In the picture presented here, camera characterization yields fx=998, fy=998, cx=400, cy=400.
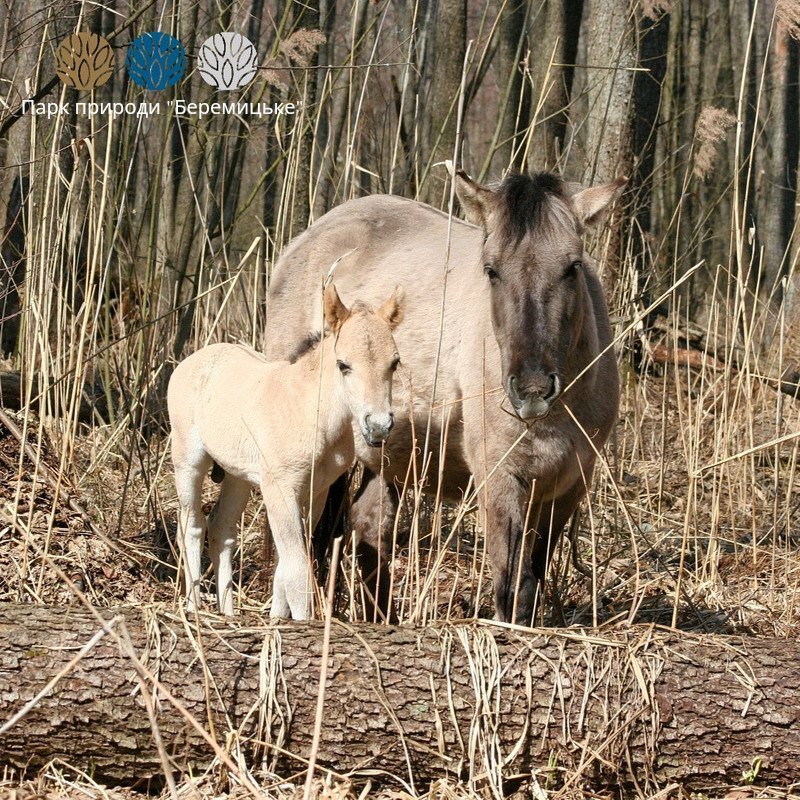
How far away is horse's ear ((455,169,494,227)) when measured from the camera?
4262mm

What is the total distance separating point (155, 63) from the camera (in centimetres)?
593

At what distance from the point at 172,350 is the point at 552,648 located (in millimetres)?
4204

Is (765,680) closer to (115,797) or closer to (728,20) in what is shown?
(115,797)

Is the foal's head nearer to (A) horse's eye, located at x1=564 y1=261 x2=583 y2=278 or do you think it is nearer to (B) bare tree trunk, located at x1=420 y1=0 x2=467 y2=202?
(A) horse's eye, located at x1=564 y1=261 x2=583 y2=278

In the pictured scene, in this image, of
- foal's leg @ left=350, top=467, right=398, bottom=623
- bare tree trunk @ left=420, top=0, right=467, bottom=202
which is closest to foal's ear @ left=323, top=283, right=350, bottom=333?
foal's leg @ left=350, top=467, right=398, bottom=623

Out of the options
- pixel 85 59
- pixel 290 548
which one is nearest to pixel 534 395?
pixel 290 548

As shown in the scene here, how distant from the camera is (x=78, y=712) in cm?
314

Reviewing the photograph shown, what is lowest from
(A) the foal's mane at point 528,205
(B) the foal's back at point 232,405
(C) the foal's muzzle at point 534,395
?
(B) the foal's back at point 232,405

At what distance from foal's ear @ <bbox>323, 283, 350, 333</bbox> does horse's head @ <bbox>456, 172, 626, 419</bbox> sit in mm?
672

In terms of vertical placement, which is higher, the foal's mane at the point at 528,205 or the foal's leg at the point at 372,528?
the foal's mane at the point at 528,205

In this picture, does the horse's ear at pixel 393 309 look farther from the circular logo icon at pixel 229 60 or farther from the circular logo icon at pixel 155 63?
the circular logo icon at pixel 229 60

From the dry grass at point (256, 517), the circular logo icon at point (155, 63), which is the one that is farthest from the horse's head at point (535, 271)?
the circular logo icon at point (155, 63)

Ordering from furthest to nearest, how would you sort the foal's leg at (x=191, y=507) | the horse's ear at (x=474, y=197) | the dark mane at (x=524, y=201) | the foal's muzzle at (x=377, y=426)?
the foal's leg at (x=191, y=507) → the horse's ear at (x=474, y=197) → the dark mane at (x=524, y=201) → the foal's muzzle at (x=377, y=426)

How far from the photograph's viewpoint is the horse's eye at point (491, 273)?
4188 mm
